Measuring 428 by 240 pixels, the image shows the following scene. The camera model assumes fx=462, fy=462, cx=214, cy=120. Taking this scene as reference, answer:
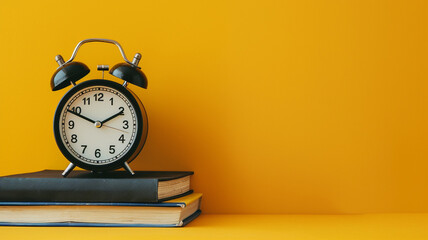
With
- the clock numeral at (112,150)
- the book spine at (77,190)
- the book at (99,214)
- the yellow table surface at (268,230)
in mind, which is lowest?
the yellow table surface at (268,230)

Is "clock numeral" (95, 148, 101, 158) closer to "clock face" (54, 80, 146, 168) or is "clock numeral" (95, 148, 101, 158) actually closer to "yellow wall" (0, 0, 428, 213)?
"clock face" (54, 80, 146, 168)

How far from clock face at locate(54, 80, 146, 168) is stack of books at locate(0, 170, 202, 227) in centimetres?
12

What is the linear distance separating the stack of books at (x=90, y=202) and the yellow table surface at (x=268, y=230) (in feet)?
0.09

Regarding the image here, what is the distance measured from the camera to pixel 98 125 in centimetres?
120

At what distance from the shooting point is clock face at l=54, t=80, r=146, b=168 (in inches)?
47.0

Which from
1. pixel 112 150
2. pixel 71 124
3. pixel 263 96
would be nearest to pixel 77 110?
pixel 71 124

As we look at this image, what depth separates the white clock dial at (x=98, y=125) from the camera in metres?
1.20

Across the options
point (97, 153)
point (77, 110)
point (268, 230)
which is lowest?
point (268, 230)

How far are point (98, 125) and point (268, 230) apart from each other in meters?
0.51

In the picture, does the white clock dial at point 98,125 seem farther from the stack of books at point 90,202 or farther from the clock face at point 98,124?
the stack of books at point 90,202

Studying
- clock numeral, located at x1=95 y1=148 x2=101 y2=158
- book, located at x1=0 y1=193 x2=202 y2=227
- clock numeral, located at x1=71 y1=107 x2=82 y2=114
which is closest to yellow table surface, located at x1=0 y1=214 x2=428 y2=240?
book, located at x1=0 y1=193 x2=202 y2=227

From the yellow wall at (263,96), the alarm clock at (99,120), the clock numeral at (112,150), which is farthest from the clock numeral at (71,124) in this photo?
the yellow wall at (263,96)

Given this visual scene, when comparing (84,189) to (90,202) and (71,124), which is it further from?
(71,124)

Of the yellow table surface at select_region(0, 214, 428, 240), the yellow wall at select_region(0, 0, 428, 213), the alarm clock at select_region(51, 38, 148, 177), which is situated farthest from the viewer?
the yellow wall at select_region(0, 0, 428, 213)
